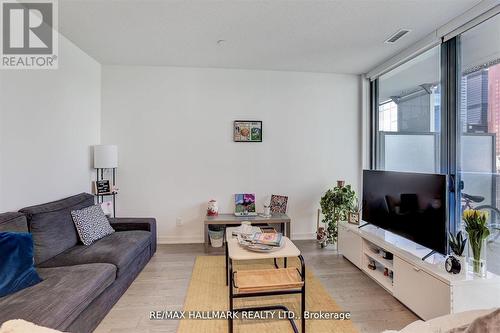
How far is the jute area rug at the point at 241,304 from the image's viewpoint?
1.94 m

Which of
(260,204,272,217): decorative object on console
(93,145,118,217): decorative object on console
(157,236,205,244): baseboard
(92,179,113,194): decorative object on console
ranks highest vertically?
(93,145,118,217): decorative object on console

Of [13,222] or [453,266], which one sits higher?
[13,222]

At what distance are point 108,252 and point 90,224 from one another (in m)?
0.52

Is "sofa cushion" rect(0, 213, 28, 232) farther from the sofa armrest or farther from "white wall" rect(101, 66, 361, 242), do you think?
"white wall" rect(101, 66, 361, 242)

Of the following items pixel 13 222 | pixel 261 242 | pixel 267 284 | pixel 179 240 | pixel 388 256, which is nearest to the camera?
pixel 267 284

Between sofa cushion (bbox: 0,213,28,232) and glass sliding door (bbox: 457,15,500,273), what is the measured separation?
3.88 meters

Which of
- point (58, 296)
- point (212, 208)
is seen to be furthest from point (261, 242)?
point (212, 208)

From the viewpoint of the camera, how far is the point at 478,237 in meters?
1.87

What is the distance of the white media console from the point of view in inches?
70.9

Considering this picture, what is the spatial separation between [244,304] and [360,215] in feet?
6.47

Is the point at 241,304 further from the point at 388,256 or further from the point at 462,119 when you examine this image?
the point at 462,119

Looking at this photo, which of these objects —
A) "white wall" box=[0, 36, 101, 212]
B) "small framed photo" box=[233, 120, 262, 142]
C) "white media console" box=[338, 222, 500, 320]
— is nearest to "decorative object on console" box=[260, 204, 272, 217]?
"small framed photo" box=[233, 120, 262, 142]

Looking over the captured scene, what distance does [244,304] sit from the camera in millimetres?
2230

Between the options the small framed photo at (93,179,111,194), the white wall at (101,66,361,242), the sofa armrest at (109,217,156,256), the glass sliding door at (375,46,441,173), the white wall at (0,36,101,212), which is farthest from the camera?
the white wall at (101,66,361,242)
